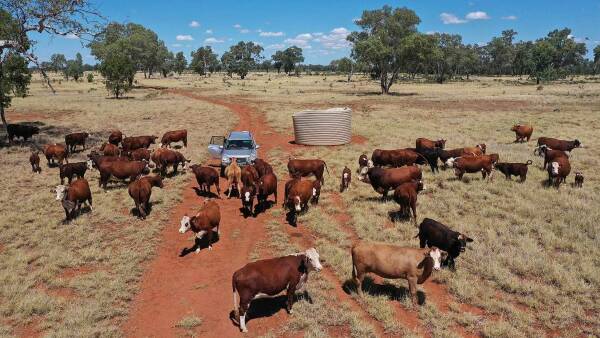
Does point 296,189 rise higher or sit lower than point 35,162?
higher

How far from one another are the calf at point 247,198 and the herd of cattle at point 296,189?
0.04 meters

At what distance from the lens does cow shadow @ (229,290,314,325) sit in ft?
28.8

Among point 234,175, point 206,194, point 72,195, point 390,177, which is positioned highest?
point 390,177

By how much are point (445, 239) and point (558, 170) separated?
8875 millimetres

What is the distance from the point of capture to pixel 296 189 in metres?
14.0

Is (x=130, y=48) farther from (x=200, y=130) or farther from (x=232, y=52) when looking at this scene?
(x=232, y=52)

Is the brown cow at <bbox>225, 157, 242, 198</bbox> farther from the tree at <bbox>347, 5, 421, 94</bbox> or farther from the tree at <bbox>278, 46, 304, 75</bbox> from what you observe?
the tree at <bbox>278, 46, 304, 75</bbox>

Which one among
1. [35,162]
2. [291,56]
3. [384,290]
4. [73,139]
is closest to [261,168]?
[384,290]

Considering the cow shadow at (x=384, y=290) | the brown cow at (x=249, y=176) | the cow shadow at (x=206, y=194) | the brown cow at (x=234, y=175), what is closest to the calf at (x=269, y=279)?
the cow shadow at (x=384, y=290)

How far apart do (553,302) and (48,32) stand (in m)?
27.6

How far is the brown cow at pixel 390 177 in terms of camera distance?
15.3 m

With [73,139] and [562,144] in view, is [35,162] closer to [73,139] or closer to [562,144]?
[73,139]

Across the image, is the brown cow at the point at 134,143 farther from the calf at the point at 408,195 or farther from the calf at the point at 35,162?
the calf at the point at 408,195

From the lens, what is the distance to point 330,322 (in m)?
8.52
